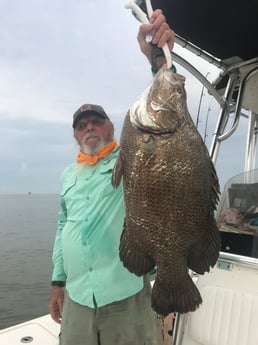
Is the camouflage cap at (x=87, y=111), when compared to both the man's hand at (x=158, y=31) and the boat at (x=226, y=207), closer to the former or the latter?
the boat at (x=226, y=207)

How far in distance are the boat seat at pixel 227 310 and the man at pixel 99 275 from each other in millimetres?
415

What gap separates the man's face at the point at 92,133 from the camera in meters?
2.79

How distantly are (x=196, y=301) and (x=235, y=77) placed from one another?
8.21 ft

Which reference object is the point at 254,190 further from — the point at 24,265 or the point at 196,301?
the point at 24,265

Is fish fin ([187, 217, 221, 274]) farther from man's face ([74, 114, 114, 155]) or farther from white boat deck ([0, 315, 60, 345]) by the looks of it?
white boat deck ([0, 315, 60, 345])

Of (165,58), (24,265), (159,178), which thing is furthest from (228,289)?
(24,265)

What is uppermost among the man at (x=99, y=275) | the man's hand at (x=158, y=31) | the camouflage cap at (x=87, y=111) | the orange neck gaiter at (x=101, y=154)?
the man's hand at (x=158, y=31)

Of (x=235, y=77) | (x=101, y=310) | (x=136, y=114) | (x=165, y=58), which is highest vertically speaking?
(x=235, y=77)

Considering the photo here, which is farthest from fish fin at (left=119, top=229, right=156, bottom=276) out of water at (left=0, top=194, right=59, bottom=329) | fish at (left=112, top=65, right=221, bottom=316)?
water at (left=0, top=194, right=59, bottom=329)

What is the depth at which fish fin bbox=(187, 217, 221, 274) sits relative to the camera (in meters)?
1.70

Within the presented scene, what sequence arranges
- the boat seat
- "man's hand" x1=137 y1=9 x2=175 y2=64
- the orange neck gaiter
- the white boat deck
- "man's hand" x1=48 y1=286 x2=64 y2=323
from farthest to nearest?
the white boat deck, "man's hand" x1=48 y1=286 x2=64 y2=323, the orange neck gaiter, the boat seat, "man's hand" x1=137 y1=9 x2=175 y2=64

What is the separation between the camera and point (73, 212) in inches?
106

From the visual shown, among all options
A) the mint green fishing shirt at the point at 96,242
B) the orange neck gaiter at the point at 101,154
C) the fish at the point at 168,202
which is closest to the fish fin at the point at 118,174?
the fish at the point at 168,202

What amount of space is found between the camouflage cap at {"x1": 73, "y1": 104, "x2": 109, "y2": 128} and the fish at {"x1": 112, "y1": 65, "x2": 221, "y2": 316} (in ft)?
3.60
